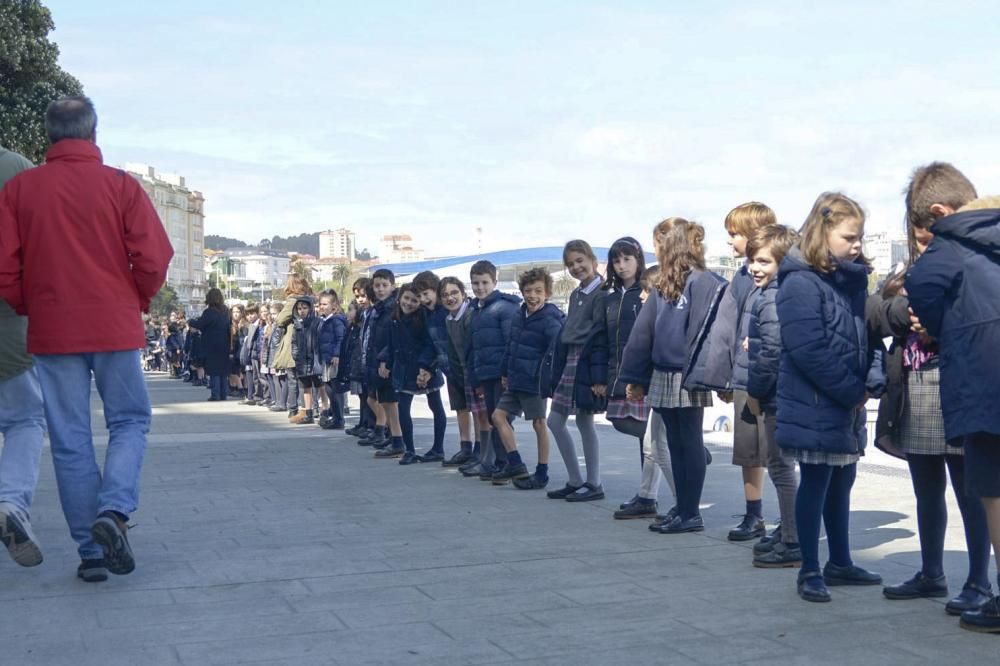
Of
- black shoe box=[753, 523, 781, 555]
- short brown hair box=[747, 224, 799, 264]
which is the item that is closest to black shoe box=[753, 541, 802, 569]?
black shoe box=[753, 523, 781, 555]

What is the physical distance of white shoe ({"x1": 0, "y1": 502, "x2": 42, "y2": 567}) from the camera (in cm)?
620

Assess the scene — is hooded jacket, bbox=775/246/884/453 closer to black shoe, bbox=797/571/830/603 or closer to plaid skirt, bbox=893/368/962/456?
plaid skirt, bbox=893/368/962/456

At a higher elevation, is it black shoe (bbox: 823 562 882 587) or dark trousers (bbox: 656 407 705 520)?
dark trousers (bbox: 656 407 705 520)

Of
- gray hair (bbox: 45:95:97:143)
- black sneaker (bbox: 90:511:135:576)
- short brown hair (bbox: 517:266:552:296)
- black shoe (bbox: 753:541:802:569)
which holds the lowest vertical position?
black shoe (bbox: 753:541:802:569)

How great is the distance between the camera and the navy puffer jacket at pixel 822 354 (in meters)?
5.58

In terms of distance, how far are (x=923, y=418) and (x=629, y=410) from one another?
3.15 metres

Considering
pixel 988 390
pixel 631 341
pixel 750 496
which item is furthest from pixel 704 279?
pixel 988 390

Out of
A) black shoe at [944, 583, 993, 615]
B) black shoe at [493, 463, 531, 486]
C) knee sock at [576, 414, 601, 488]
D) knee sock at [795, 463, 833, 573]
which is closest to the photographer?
black shoe at [944, 583, 993, 615]

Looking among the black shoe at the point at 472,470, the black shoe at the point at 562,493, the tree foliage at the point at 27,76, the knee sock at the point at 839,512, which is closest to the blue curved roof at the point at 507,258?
the tree foliage at the point at 27,76

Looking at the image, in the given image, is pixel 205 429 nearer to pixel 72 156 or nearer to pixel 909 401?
pixel 72 156

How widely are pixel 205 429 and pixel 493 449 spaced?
7.15m

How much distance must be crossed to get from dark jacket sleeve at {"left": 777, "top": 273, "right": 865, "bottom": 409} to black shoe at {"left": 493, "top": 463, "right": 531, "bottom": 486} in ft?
15.1

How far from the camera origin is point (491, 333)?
10.5m

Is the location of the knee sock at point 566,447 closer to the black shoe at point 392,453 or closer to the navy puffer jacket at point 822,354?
the black shoe at point 392,453
